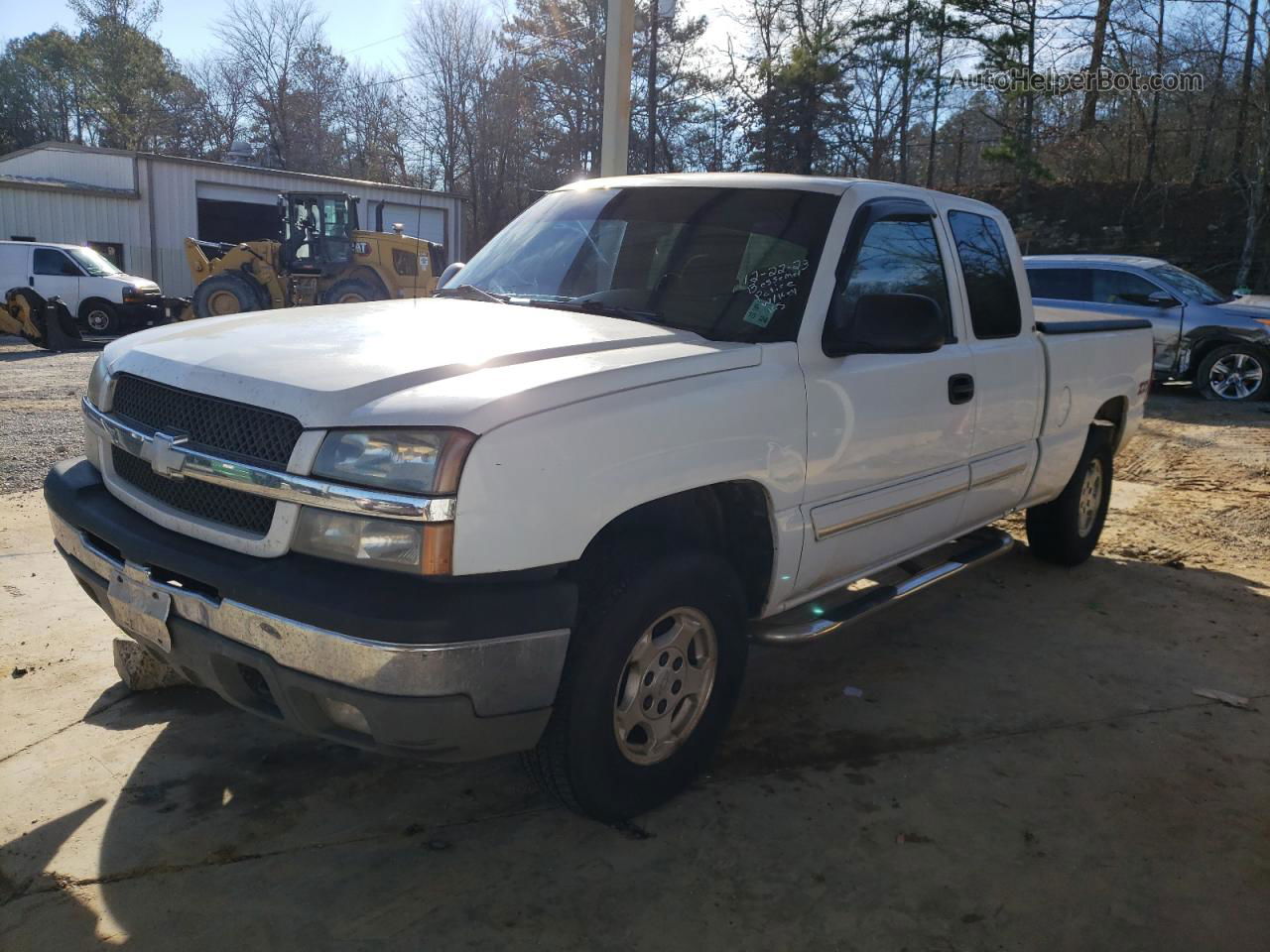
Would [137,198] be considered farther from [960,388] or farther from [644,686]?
[644,686]

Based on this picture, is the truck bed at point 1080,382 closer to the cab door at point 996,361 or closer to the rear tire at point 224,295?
the cab door at point 996,361

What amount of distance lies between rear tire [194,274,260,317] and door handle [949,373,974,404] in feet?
57.7

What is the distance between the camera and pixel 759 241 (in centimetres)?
363

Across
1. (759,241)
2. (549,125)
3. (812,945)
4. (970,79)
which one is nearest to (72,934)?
(812,945)

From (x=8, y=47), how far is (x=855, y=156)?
148 feet

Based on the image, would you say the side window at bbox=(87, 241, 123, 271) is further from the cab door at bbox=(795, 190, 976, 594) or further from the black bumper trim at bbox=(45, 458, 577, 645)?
the black bumper trim at bbox=(45, 458, 577, 645)

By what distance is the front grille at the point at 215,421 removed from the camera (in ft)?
8.45

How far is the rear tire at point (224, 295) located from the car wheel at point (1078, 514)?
662 inches

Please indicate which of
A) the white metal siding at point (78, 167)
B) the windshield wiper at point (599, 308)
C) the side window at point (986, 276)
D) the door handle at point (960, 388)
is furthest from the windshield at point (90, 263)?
the door handle at point (960, 388)

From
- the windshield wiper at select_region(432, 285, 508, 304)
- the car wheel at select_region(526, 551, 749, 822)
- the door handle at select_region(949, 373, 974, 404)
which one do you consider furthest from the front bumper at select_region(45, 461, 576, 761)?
the door handle at select_region(949, 373, 974, 404)

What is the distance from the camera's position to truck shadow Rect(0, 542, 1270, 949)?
106 inches

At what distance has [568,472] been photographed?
254 cm

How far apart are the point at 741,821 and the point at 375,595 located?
1.44 metres

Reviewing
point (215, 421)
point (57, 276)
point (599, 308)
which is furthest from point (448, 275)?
point (57, 276)
